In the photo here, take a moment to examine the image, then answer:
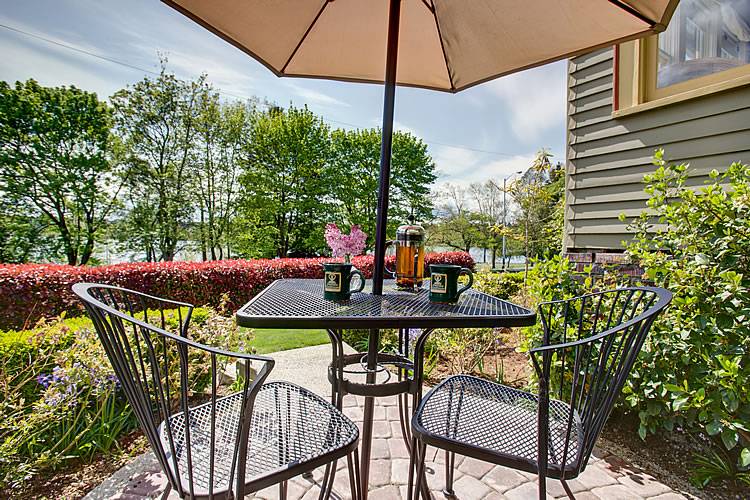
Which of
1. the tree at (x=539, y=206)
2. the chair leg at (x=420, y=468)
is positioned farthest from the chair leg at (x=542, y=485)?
the tree at (x=539, y=206)

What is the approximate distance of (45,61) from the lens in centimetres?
993

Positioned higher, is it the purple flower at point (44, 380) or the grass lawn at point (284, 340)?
the purple flower at point (44, 380)

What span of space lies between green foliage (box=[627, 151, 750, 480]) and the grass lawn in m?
3.04

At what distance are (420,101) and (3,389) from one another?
1185 centimetres

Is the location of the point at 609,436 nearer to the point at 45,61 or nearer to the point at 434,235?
the point at 45,61

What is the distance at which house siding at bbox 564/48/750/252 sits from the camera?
235 centimetres

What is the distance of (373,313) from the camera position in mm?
1070

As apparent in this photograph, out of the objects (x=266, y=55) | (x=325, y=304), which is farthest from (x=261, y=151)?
(x=325, y=304)

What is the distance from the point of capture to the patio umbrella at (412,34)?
56.1 inches

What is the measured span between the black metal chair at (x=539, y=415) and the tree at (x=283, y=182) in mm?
13562

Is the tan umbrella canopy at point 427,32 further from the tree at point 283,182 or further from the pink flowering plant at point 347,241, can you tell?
the tree at point 283,182

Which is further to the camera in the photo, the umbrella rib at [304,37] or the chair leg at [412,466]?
the umbrella rib at [304,37]

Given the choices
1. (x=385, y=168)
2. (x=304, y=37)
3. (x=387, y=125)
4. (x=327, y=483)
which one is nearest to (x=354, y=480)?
(x=327, y=483)

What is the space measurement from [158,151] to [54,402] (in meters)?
13.1
